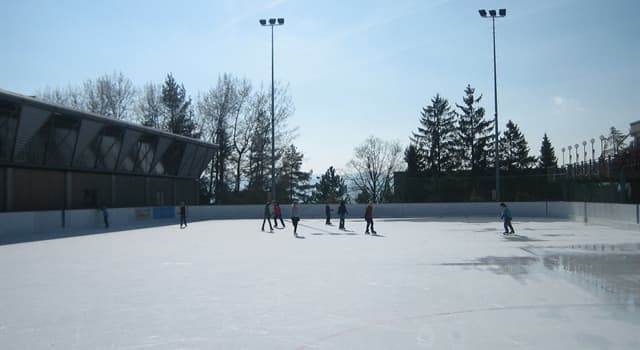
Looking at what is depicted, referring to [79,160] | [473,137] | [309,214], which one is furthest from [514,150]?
[79,160]

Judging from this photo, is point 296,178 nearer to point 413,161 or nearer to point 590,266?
point 413,161

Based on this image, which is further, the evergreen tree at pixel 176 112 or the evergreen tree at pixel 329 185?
the evergreen tree at pixel 329 185

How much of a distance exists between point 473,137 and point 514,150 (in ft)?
27.8

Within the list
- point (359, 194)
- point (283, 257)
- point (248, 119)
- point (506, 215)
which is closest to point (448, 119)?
point (359, 194)

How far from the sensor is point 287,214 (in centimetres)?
4084

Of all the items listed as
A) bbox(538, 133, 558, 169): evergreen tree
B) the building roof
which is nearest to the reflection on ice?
the building roof

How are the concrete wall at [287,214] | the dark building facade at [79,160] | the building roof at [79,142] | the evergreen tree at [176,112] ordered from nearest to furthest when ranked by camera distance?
the building roof at [79,142] → the concrete wall at [287,214] → the dark building facade at [79,160] → the evergreen tree at [176,112]

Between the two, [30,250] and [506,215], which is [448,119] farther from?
[30,250]

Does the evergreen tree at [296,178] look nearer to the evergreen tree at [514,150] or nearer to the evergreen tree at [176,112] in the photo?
the evergreen tree at [176,112]

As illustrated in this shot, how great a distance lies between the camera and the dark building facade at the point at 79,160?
24906mm

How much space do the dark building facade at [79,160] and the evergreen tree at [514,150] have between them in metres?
41.8

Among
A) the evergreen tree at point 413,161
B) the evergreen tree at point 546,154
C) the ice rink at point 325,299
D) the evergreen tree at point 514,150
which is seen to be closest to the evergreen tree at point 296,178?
the evergreen tree at point 413,161

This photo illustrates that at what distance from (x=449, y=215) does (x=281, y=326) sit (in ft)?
113

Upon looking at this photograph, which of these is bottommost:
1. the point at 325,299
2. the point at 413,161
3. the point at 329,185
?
the point at 325,299
